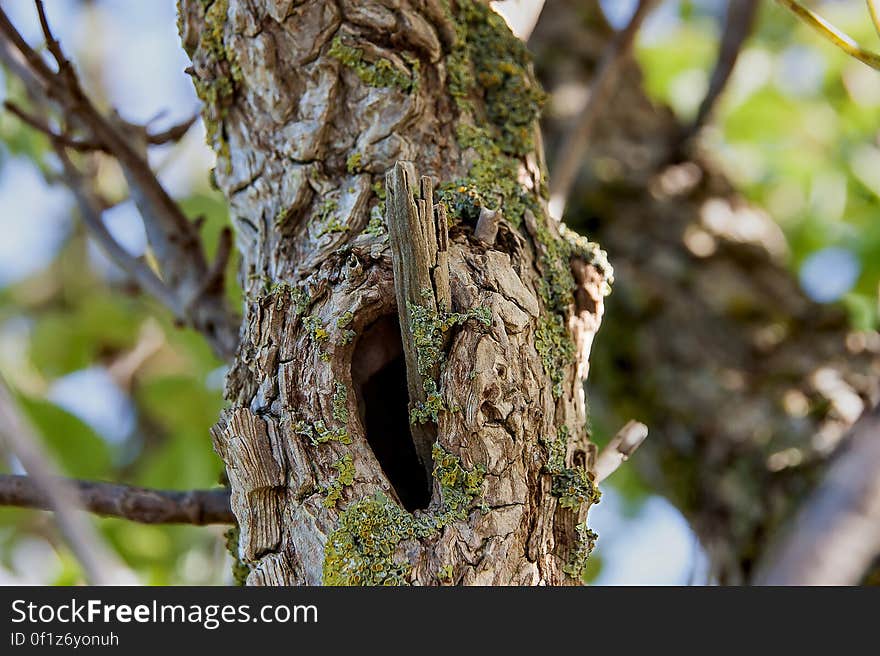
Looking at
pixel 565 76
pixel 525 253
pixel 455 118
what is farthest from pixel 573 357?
pixel 565 76

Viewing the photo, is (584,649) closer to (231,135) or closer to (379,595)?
(379,595)

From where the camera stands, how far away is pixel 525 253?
4.19 ft

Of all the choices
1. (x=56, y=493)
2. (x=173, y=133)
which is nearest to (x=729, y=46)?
(x=173, y=133)

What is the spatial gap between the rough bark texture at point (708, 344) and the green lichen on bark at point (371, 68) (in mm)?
1578

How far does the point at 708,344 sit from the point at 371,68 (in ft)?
5.57

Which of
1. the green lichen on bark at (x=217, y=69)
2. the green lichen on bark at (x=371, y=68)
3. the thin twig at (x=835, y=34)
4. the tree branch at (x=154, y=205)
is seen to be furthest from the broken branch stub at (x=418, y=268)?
the tree branch at (x=154, y=205)

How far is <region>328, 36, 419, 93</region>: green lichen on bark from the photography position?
134 cm

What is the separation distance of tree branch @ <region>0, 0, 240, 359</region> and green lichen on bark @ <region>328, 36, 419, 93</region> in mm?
540

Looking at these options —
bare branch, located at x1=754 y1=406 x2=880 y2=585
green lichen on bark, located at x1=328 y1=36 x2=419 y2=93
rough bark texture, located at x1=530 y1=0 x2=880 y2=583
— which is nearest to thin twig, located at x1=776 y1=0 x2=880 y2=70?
green lichen on bark, located at x1=328 y1=36 x2=419 y2=93

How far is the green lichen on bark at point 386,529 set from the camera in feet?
3.46

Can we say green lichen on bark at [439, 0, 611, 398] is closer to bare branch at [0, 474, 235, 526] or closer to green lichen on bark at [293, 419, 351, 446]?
green lichen on bark at [293, 419, 351, 446]

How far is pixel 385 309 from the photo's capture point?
1.18 m

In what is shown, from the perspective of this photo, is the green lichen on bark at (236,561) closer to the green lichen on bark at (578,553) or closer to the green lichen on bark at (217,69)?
the green lichen on bark at (578,553)

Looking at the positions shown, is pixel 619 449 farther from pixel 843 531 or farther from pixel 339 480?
pixel 843 531
